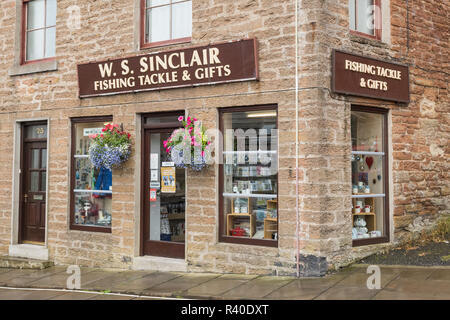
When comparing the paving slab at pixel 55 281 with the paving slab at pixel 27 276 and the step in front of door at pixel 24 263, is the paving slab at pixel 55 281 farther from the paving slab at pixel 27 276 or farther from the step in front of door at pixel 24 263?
the step in front of door at pixel 24 263

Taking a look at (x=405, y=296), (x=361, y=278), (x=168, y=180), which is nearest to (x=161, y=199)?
(x=168, y=180)

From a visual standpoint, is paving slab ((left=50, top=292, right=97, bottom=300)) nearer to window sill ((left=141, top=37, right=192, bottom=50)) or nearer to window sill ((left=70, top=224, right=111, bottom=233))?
window sill ((left=70, top=224, right=111, bottom=233))

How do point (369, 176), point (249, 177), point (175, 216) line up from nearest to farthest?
point (249, 177) → point (369, 176) → point (175, 216)

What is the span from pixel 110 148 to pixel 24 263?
299 centimetres

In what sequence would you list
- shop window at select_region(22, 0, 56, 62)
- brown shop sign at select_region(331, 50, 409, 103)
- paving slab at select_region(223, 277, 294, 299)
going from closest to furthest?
paving slab at select_region(223, 277, 294, 299) < brown shop sign at select_region(331, 50, 409, 103) < shop window at select_region(22, 0, 56, 62)

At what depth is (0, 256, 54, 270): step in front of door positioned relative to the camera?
9.66 metres

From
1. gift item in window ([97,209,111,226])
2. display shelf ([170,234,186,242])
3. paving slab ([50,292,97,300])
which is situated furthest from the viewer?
gift item in window ([97,209,111,226])

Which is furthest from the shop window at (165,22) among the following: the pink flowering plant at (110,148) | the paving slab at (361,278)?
the paving slab at (361,278)

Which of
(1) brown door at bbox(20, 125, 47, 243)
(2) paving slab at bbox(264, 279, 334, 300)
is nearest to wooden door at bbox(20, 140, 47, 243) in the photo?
(1) brown door at bbox(20, 125, 47, 243)

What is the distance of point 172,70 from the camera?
8.59m

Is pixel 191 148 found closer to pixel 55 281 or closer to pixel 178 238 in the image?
pixel 178 238

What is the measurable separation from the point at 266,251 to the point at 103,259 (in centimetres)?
333

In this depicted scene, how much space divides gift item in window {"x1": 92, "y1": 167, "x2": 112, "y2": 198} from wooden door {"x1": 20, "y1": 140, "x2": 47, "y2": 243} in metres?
1.44
